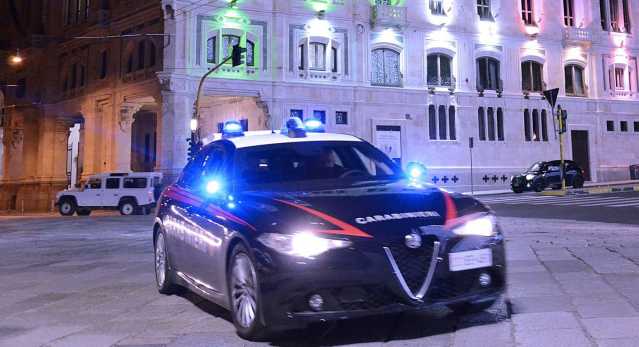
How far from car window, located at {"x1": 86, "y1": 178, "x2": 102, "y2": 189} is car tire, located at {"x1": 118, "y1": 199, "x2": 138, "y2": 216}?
145 cm

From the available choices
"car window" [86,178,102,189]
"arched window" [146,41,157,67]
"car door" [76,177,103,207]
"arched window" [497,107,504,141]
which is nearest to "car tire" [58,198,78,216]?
"car door" [76,177,103,207]

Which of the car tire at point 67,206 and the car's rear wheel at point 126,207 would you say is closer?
the car's rear wheel at point 126,207

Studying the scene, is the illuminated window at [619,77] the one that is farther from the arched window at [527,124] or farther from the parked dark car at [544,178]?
the parked dark car at [544,178]

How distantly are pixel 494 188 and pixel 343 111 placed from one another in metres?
10.9

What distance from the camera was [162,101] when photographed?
2717cm

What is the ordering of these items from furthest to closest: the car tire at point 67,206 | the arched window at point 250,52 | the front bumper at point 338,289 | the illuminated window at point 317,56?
the illuminated window at point 317,56 < the arched window at point 250,52 < the car tire at point 67,206 < the front bumper at point 338,289

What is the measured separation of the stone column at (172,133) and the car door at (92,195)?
3.39 metres

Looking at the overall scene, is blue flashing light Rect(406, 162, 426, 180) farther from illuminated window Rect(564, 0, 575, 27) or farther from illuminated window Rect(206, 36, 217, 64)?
illuminated window Rect(564, 0, 575, 27)

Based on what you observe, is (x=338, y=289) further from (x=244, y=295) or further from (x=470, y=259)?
(x=470, y=259)

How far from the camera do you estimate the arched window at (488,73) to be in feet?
111

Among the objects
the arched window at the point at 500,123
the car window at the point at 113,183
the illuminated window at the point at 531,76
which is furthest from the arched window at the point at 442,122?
the car window at the point at 113,183

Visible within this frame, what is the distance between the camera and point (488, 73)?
3416cm

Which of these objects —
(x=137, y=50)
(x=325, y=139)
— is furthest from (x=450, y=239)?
(x=137, y=50)

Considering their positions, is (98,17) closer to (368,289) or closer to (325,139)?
(325,139)
